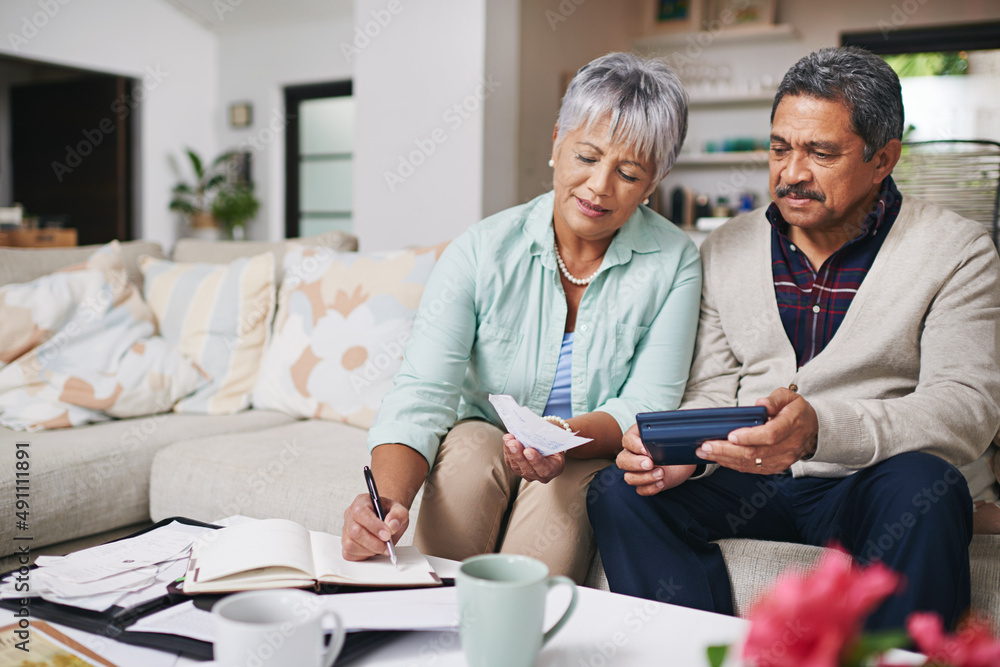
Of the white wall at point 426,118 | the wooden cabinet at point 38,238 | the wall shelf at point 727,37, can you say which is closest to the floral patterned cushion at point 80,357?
the white wall at point 426,118

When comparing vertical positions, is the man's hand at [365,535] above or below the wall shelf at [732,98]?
below

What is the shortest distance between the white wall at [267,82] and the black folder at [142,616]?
5503mm

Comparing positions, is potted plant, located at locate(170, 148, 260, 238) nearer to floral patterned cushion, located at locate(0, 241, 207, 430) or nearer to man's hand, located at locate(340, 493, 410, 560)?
floral patterned cushion, located at locate(0, 241, 207, 430)

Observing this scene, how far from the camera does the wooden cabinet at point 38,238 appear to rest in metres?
4.86

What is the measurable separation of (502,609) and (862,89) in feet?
3.47

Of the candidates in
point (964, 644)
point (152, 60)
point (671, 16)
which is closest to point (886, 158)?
point (964, 644)

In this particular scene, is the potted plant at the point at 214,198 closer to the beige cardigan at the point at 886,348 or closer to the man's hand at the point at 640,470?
the beige cardigan at the point at 886,348

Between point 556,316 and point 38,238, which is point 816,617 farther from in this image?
point 38,238

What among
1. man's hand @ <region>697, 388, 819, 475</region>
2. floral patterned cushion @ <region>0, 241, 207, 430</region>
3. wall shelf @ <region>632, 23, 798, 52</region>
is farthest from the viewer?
wall shelf @ <region>632, 23, 798, 52</region>

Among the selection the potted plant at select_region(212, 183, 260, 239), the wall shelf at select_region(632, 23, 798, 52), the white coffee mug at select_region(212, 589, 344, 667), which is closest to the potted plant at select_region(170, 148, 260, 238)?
the potted plant at select_region(212, 183, 260, 239)

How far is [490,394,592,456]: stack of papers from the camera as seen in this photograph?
1.06 metres

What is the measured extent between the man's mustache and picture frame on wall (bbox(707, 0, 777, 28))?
3.94 m

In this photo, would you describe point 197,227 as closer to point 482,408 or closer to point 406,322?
Result: point 406,322

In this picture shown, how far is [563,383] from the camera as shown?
1419 mm
